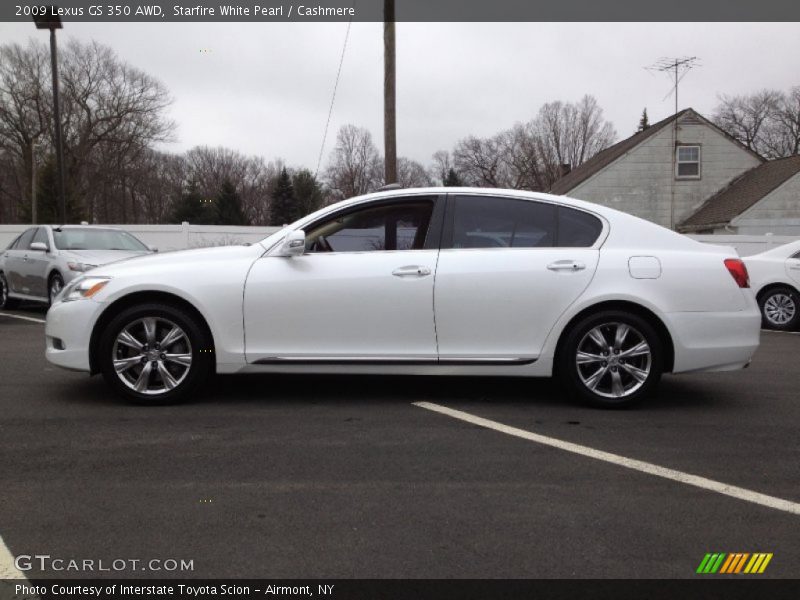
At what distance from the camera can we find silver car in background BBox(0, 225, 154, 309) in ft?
35.5

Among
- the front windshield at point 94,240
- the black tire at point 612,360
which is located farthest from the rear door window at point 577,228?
the front windshield at point 94,240

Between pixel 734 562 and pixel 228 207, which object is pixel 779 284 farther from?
pixel 228 207

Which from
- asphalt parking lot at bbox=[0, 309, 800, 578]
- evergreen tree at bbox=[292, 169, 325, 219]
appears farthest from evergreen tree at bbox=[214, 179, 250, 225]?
asphalt parking lot at bbox=[0, 309, 800, 578]

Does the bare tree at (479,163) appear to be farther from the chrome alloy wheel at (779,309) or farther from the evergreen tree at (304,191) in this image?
the chrome alloy wheel at (779,309)

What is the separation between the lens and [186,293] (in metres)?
4.91

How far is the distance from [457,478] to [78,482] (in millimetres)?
1925

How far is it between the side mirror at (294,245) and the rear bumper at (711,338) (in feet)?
8.69

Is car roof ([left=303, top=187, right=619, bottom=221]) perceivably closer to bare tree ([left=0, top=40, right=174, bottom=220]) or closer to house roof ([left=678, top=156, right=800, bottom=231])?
house roof ([left=678, top=156, right=800, bottom=231])

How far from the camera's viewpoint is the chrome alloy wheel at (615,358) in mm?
4941

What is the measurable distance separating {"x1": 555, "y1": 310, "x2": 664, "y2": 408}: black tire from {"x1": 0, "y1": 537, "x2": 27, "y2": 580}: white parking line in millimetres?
3554

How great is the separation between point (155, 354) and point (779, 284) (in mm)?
9162
